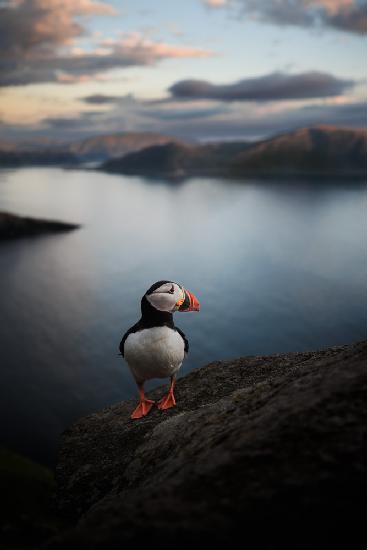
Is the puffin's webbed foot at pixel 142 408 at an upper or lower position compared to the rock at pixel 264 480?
lower

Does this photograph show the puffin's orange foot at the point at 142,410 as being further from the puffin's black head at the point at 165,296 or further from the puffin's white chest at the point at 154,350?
the puffin's black head at the point at 165,296

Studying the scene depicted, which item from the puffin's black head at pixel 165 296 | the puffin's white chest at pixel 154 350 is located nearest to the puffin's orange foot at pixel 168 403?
the puffin's white chest at pixel 154 350

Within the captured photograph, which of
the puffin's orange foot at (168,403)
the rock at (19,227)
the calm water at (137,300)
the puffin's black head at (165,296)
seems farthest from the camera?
the rock at (19,227)

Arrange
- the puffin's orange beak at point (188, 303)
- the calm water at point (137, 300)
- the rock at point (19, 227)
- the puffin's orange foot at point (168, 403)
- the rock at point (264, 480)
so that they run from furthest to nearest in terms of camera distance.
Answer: the rock at point (19, 227) < the calm water at point (137, 300) < the puffin's orange foot at point (168, 403) < the puffin's orange beak at point (188, 303) < the rock at point (264, 480)

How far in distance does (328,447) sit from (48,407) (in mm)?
50535

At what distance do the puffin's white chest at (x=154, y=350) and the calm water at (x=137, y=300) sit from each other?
36.7m

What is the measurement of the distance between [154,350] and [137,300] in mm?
70130

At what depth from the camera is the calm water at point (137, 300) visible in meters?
52.8

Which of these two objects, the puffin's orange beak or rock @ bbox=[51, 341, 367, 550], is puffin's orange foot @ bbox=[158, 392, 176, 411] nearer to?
the puffin's orange beak

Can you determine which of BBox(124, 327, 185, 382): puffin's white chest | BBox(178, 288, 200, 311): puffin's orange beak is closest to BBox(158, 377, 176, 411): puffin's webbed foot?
BBox(124, 327, 185, 382): puffin's white chest


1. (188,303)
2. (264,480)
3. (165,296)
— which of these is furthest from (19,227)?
(264,480)

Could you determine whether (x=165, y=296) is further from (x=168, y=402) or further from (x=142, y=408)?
(x=142, y=408)

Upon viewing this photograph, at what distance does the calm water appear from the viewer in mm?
52750

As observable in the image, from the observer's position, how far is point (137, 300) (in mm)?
78125
